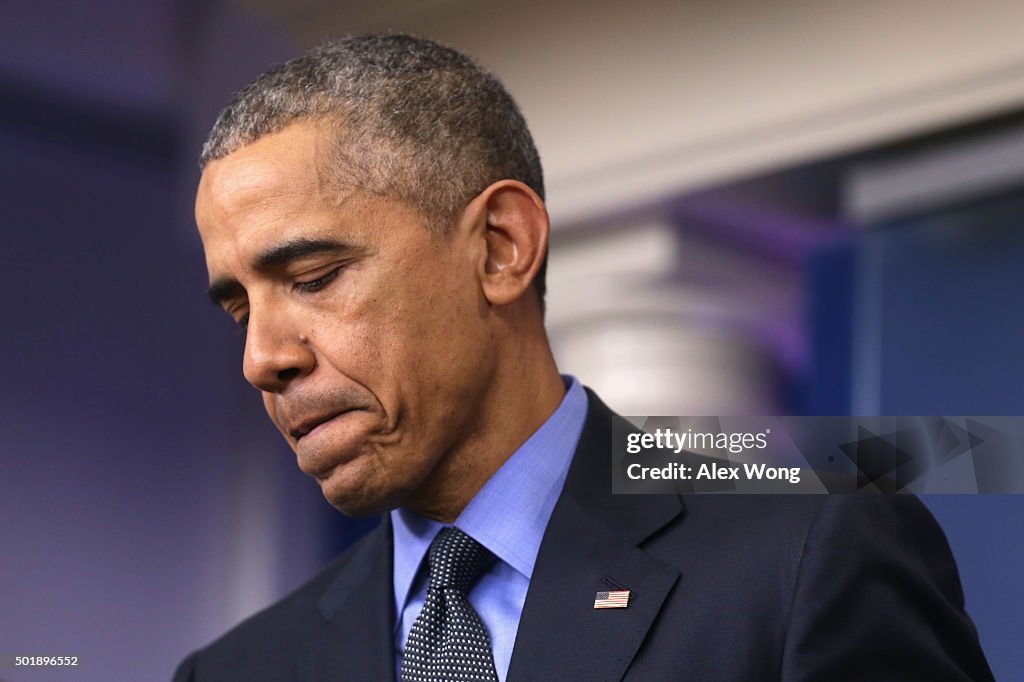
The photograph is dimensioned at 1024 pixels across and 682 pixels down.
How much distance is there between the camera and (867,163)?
93.4 inches

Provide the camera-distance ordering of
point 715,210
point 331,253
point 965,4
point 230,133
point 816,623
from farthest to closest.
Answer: point 715,210 → point 965,4 → point 230,133 → point 331,253 → point 816,623

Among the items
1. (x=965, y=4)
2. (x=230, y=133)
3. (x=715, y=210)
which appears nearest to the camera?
(x=230, y=133)

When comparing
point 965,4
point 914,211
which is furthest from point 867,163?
point 965,4

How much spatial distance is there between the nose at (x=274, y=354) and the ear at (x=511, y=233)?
262 mm

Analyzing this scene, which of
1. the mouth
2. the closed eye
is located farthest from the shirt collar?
the closed eye

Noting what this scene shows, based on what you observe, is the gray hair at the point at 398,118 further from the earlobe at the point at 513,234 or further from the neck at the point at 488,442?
the neck at the point at 488,442

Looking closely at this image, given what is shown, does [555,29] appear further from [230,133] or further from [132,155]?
[230,133]

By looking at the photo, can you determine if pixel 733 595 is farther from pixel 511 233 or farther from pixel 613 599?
pixel 511 233

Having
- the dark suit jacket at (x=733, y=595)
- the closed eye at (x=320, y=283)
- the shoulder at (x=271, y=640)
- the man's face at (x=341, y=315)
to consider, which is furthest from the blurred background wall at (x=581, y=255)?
the closed eye at (x=320, y=283)

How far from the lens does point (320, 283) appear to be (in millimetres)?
1437

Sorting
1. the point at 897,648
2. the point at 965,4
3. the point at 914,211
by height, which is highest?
the point at 965,4

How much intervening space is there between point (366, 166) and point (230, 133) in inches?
7.4

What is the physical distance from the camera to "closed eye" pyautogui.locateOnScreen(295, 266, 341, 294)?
1.43m

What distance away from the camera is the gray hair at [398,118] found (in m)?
1.51
